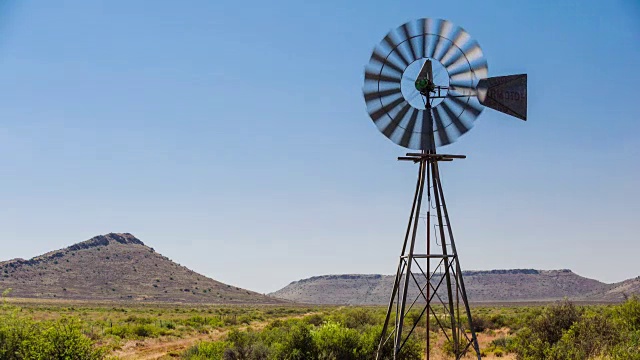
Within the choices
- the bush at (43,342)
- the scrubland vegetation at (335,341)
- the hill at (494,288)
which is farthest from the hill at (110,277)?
the bush at (43,342)

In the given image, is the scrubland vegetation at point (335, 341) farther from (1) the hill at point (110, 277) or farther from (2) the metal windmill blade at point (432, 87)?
(1) the hill at point (110, 277)

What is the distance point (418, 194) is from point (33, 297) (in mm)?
85216

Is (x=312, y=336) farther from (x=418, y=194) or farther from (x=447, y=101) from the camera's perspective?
(x=447, y=101)

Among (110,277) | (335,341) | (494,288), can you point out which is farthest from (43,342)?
(494,288)

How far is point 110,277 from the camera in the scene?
10288 centimetres

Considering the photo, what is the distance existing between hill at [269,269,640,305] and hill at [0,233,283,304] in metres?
54.6

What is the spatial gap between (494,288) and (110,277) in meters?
108

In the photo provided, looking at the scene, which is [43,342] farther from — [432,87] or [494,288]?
[494,288]

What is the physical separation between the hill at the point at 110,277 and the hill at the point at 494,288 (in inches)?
2149

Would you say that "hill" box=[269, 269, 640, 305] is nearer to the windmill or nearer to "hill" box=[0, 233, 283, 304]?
"hill" box=[0, 233, 283, 304]

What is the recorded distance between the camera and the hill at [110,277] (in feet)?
304

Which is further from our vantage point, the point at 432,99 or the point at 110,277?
the point at 110,277

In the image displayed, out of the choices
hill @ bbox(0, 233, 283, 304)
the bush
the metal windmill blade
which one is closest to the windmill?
the metal windmill blade

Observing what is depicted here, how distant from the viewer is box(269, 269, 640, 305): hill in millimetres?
151000
